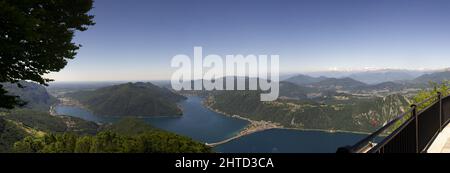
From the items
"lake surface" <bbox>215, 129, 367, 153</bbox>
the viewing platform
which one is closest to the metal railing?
the viewing platform

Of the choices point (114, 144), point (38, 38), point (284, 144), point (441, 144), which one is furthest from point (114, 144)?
point (284, 144)

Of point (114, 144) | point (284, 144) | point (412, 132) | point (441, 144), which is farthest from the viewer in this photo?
point (284, 144)

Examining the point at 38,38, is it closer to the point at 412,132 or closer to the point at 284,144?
the point at 412,132

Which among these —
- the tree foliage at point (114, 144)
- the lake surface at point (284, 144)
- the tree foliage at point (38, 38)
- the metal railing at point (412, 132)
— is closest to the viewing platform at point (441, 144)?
the metal railing at point (412, 132)
